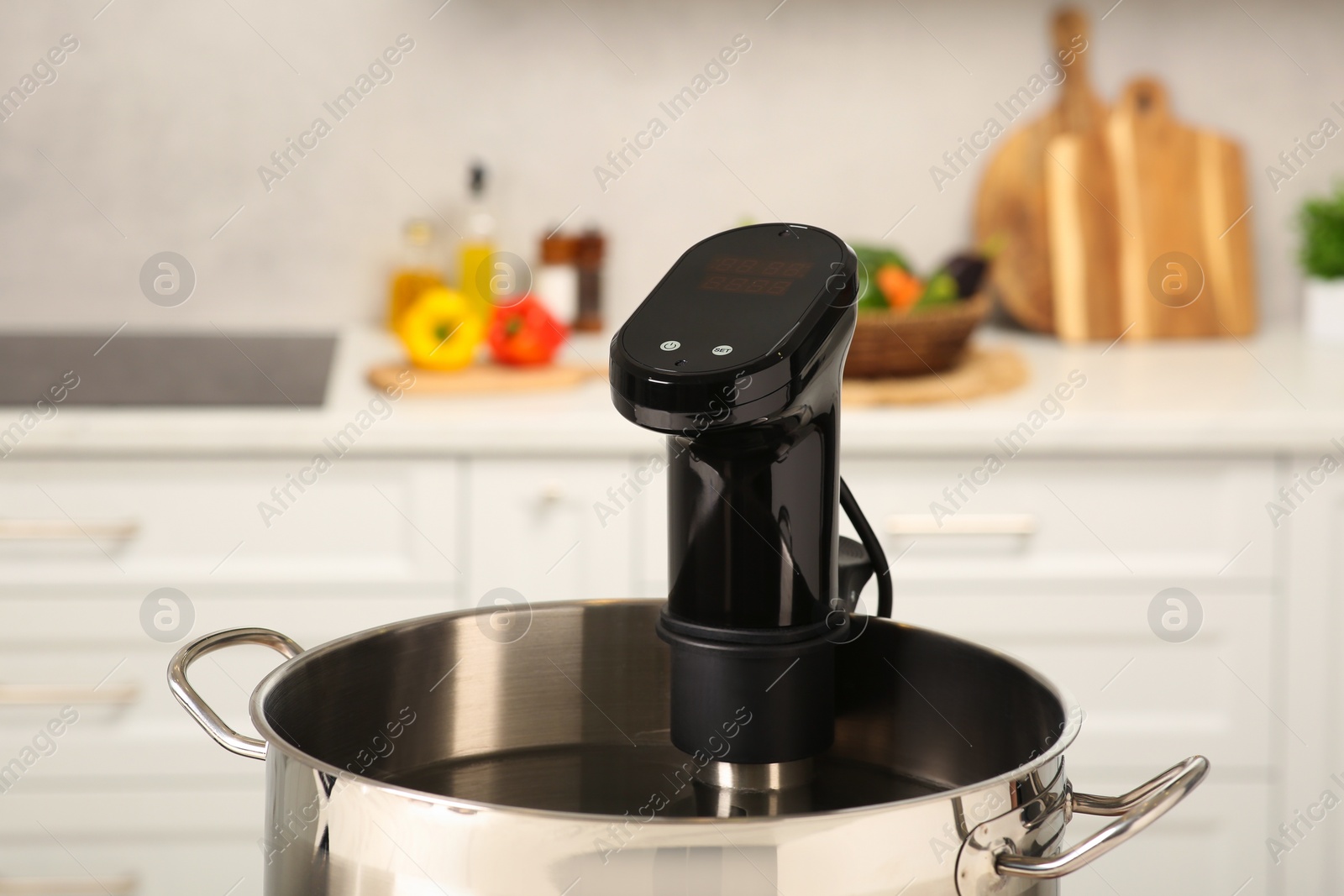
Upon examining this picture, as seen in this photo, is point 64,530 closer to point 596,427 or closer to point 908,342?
point 596,427

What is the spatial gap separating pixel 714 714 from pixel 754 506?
7 cm

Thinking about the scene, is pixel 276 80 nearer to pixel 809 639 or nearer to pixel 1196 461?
pixel 1196 461

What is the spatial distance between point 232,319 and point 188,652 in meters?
1.80

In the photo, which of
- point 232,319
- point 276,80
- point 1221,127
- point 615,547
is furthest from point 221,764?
point 1221,127

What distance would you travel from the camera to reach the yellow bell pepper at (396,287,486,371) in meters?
1.71

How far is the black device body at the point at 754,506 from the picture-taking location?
38cm

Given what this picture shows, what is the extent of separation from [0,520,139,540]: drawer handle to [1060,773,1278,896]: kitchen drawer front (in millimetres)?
1213

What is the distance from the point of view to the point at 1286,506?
155cm

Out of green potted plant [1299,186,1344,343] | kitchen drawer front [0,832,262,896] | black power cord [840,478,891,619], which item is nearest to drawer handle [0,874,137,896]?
kitchen drawer front [0,832,262,896]

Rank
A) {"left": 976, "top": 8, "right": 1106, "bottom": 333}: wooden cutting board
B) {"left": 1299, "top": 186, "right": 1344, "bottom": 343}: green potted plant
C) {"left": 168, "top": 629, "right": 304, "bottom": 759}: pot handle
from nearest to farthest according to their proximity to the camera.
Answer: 1. {"left": 168, "top": 629, "right": 304, "bottom": 759}: pot handle
2. {"left": 1299, "top": 186, "right": 1344, "bottom": 343}: green potted plant
3. {"left": 976, "top": 8, "right": 1106, "bottom": 333}: wooden cutting board

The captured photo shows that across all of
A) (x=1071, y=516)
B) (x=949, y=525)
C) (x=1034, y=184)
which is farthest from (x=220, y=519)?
(x=1034, y=184)

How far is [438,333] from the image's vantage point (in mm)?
1720

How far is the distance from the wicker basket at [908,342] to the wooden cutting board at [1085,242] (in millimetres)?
442

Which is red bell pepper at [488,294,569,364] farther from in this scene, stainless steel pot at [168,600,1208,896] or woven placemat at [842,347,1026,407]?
stainless steel pot at [168,600,1208,896]
